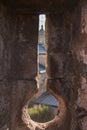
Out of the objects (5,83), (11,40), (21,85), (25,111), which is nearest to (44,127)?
(25,111)

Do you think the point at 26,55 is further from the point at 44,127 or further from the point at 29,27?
the point at 44,127

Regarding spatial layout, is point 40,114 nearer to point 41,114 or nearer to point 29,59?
point 41,114

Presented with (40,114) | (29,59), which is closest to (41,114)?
(40,114)

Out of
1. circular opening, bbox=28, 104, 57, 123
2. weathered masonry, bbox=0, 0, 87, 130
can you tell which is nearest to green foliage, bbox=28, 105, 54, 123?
circular opening, bbox=28, 104, 57, 123

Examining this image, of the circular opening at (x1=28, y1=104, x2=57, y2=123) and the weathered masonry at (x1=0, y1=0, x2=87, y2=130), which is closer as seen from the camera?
the weathered masonry at (x1=0, y1=0, x2=87, y2=130)

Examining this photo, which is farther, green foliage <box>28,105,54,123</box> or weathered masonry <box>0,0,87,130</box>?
green foliage <box>28,105,54,123</box>

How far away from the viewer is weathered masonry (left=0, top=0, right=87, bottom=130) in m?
4.10

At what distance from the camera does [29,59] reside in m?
4.61

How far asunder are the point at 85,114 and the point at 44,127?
53.7 inches

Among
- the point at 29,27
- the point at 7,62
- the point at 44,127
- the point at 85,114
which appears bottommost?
the point at 44,127

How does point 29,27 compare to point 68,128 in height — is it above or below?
above

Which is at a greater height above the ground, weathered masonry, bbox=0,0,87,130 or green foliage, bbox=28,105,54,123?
weathered masonry, bbox=0,0,87,130

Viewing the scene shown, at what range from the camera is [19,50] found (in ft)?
14.9

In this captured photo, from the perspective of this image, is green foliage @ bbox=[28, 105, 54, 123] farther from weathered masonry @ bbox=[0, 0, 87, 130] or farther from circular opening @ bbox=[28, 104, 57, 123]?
weathered masonry @ bbox=[0, 0, 87, 130]
